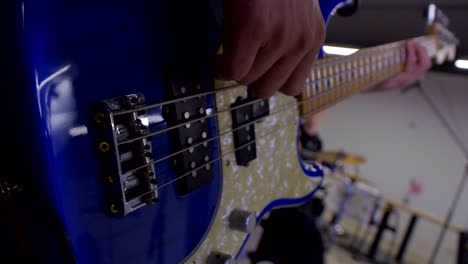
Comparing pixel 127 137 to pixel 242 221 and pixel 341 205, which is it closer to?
pixel 242 221

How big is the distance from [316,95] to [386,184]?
284cm

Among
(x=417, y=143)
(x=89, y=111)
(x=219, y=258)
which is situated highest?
(x=89, y=111)

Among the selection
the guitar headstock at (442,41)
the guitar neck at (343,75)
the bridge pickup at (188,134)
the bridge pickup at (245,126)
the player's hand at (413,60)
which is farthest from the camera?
the guitar headstock at (442,41)

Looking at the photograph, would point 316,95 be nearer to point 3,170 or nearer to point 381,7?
point 381,7

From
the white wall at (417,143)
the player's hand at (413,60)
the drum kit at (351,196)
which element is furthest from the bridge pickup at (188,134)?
the white wall at (417,143)

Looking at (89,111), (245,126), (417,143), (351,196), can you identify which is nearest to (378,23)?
(245,126)

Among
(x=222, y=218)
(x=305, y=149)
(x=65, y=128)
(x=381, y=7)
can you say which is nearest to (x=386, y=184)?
(x=305, y=149)

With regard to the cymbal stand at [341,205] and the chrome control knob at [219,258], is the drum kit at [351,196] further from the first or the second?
the chrome control knob at [219,258]

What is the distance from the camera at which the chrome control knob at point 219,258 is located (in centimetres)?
41

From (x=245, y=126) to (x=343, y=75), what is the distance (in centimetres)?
35

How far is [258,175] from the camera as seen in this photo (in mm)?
508

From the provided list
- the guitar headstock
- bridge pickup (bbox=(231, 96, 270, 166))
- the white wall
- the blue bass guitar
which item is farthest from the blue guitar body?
the white wall

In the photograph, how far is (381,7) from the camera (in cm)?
68

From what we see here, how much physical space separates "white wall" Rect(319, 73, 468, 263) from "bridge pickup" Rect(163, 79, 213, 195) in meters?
2.73
